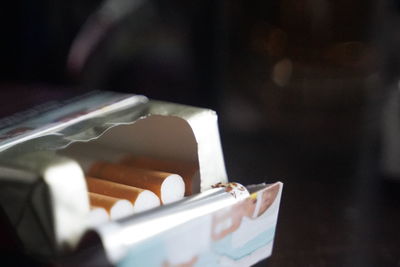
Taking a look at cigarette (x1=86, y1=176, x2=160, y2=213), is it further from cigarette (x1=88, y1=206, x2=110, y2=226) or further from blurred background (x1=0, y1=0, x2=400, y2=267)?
blurred background (x1=0, y1=0, x2=400, y2=267)

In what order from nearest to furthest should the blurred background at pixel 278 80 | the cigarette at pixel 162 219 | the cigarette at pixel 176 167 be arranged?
the cigarette at pixel 162 219
the cigarette at pixel 176 167
the blurred background at pixel 278 80

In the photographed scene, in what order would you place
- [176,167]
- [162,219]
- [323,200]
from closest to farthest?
[162,219]
[176,167]
[323,200]

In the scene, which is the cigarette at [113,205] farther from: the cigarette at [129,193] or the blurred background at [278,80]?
the blurred background at [278,80]

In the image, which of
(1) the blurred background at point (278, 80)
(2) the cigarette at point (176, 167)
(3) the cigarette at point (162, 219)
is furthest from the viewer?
(1) the blurred background at point (278, 80)

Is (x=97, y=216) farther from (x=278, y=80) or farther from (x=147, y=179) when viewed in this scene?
(x=278, y=80)

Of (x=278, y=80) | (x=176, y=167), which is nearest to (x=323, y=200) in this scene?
Result: (x=176, y=167)

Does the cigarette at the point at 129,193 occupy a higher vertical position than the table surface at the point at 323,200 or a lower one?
higher

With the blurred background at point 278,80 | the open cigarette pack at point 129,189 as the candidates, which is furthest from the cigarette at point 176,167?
the blurred background at point 278,80

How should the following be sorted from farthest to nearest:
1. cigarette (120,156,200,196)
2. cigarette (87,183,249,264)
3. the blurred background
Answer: the blurred background < cigarette (120,156,200,196) < cigarette (87,183,249,264)

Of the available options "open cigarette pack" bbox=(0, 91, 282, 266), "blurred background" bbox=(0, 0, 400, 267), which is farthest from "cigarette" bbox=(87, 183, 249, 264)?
"blurred background" bbox=(0, 0, 400, 267)
